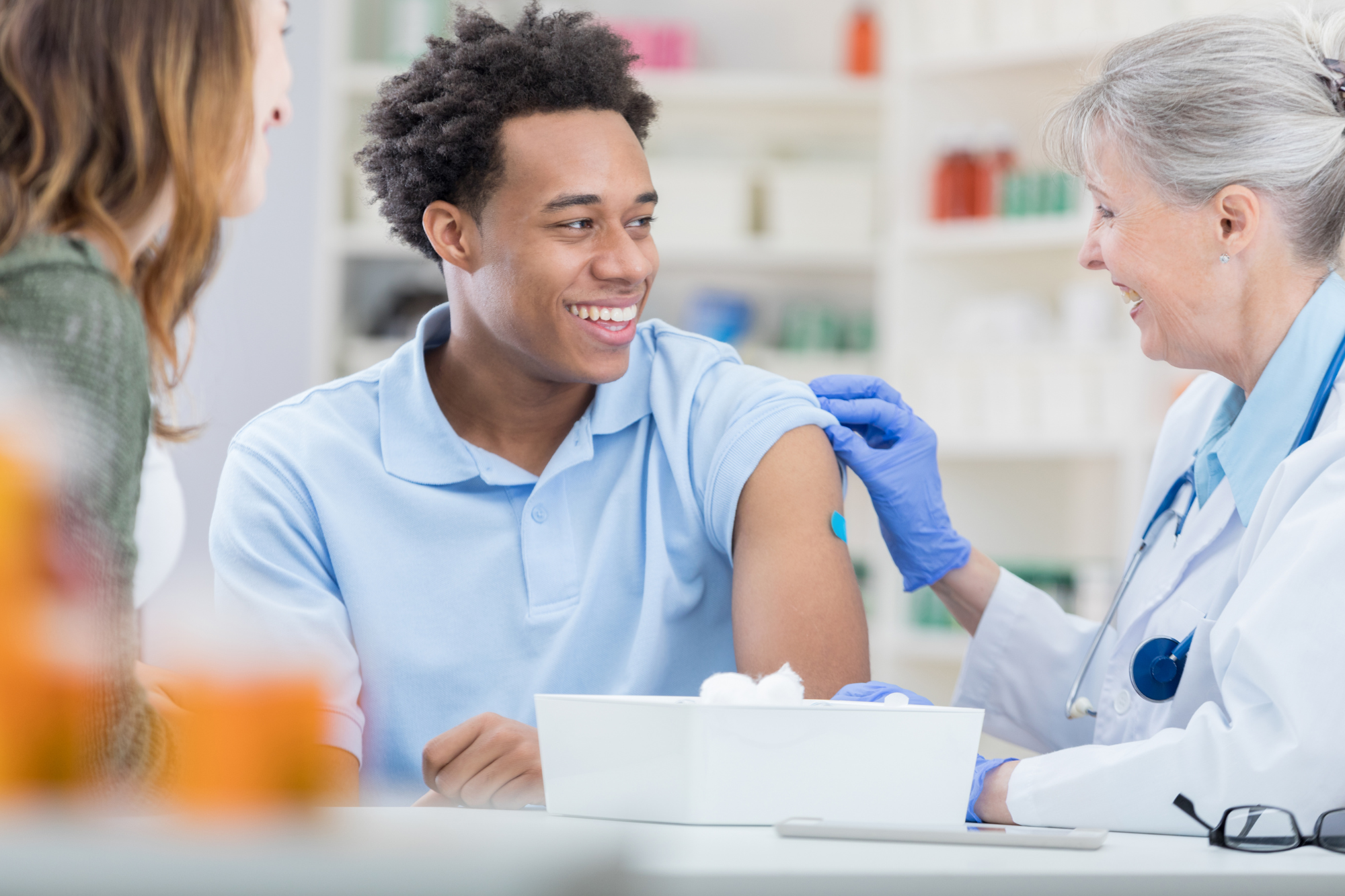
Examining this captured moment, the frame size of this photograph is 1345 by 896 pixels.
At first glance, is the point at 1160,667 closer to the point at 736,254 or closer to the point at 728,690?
the point at 728,690

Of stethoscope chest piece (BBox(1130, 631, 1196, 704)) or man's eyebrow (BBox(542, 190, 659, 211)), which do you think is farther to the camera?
man's eyebrow (BBox(542, 190, 659, 211))

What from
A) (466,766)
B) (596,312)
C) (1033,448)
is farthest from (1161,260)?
(1033,448)

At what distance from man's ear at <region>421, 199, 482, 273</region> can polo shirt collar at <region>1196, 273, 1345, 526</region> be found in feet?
2.55

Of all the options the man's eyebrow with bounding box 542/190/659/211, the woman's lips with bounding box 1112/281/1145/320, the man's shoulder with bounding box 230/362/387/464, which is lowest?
the man's shoulder with bounding box 230/362/387/464

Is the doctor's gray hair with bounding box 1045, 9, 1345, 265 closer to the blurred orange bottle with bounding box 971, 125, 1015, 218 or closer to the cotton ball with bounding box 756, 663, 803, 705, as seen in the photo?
the cotton ball with bounding box 756, 663, 803, 705

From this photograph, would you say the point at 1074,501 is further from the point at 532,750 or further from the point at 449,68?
the point at 532,750

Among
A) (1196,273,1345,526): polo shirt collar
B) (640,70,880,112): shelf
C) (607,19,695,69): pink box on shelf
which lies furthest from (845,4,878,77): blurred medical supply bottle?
(1196,273,1345,526): polo shirt collar

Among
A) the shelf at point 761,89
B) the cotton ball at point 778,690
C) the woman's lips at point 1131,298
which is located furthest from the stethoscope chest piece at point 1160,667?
the shelf at point 761,89

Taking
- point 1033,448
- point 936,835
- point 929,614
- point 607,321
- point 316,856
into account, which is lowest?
point 929,614

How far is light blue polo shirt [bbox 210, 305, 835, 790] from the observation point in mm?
1238

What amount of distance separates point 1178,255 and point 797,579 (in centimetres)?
46

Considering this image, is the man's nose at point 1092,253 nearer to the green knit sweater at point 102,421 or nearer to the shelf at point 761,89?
the green knit sweater at point 102,421

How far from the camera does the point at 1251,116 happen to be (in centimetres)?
116

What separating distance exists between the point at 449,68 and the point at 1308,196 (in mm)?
872
